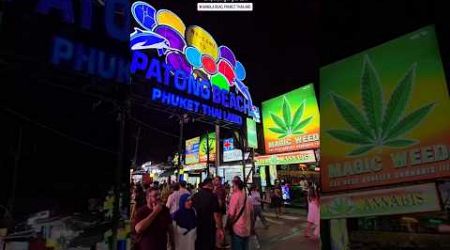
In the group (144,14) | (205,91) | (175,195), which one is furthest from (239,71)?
(175,195)

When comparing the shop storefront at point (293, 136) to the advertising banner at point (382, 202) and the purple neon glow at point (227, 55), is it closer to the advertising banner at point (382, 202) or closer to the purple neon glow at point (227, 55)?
the purple neon glow at point (227, 55)

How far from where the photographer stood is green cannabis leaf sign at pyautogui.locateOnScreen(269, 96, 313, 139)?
21141 mm

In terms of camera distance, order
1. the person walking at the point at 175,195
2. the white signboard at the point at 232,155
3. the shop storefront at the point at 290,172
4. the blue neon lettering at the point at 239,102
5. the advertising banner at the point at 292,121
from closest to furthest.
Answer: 1. the person walking at the point at 175,195
2. the blue neon lettering at the point at 239,102
3. the shop storefront at the point at 290,172
4. the advertising banner at the point at 292,121
5. the white signboard at the point at 232,155

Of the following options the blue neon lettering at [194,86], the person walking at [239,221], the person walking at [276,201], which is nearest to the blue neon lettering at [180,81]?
the blue neon lettering at [194,86]

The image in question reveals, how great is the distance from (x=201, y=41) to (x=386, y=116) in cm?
1450

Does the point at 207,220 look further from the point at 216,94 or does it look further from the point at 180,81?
the point at 216,94

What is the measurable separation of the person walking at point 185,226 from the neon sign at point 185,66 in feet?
18.4

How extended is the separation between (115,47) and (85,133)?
1287mm

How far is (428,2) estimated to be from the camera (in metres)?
3.25

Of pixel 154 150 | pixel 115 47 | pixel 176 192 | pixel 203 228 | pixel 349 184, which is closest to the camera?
pixel 349 184

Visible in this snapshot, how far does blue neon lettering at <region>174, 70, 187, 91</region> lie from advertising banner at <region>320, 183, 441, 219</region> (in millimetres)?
9799

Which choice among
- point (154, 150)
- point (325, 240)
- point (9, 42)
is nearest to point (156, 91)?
point (9, 42)

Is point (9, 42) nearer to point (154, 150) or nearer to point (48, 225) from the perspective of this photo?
point (48, 225)

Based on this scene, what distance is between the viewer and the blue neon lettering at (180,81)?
12.7m
